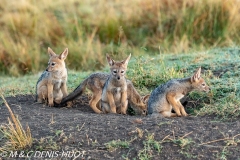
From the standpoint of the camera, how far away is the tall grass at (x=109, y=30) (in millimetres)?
11945

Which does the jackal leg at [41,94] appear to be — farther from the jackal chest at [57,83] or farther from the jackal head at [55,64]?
the jackal head at [55,64]

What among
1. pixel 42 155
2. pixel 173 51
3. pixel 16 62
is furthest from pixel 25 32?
pixel 42 155

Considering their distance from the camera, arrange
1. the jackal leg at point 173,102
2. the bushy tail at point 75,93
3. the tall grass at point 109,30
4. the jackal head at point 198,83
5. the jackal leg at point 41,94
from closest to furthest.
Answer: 1. the jackal leg at point 173,102
2. the jackal head at point 198,83
3. the bushy tail at point 75,93
4. the jackal leg at point 41,94
5. the tall grass at point 109,30

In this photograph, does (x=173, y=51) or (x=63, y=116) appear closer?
(x=63, y=116)

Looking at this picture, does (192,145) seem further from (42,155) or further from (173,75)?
(173,75)

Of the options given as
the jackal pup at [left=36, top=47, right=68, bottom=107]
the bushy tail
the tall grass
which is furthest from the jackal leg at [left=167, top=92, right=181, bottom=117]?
the tall grass

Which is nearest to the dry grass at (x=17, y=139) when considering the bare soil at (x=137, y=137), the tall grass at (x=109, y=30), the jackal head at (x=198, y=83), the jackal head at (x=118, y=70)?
the bare soil at (x=137, y=137)

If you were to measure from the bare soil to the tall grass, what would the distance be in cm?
518

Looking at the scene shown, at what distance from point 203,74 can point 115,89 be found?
67.0 inches

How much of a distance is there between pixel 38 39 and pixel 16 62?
4.19ft

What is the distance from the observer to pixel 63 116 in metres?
6.46

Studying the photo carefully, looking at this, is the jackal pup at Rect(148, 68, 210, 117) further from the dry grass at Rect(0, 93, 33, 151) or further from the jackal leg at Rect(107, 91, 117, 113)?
the dry grass at Rect(0, 93, 33, 151)

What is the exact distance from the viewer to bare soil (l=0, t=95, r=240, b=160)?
17.4 ft

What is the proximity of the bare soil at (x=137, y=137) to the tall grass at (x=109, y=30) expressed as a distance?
17.0 feet
